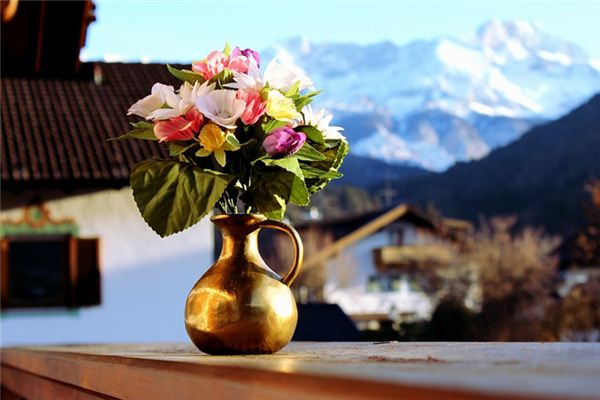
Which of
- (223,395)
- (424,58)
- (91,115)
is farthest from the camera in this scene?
(424,58)

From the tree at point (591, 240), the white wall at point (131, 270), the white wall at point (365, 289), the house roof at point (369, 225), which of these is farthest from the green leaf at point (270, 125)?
the white wall at point (365, 289)

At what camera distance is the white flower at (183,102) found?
228 cm

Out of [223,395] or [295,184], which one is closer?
[223,395]

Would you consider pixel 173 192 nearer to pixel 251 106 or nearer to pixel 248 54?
pixel 251 106

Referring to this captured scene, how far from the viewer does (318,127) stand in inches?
96.5

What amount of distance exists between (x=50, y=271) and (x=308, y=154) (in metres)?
9.71

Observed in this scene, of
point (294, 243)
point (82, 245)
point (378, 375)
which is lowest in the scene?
point (378, 375)

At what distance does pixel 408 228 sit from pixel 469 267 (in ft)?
21.3

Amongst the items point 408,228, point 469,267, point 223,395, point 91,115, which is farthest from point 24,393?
point 408,228

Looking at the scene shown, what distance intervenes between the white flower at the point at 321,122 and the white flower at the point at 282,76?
0.06m

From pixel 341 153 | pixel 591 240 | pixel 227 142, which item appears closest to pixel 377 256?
pixel 591 240

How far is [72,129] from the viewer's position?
1230 cm

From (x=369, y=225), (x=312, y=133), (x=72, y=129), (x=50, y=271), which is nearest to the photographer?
(x=312, y=133)

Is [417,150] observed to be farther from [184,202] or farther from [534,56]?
[184,202]
